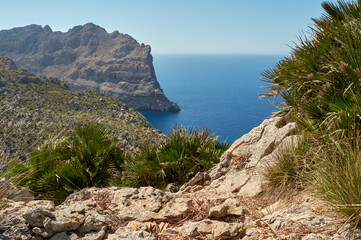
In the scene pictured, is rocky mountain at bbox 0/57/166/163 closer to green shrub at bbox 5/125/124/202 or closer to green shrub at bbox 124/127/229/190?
green shrub at bbox 5/125/124/202

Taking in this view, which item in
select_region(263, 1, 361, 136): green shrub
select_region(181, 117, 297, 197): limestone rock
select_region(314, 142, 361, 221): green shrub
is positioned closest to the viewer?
select_region(314, 142, 361, 221): green shrub

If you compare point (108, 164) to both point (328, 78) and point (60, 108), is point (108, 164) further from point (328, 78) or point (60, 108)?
point (60, 108)

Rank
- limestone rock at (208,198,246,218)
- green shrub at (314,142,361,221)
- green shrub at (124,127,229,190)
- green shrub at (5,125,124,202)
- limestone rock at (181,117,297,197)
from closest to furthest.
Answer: green shrub at (314,142,361,221) < limestone rock at (208,198,246,218) < limestone rock at (181,117,297,197) < green shrub at (5,125,124,202) < green shrub at (124,127,229,190)

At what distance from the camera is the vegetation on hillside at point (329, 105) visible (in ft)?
9.31

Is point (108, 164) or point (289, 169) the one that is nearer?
point (289, 169)

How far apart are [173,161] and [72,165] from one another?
2109 mm

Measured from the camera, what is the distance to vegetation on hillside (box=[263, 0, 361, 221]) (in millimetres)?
2838

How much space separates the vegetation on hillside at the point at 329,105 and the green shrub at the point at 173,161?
1910 millimetres

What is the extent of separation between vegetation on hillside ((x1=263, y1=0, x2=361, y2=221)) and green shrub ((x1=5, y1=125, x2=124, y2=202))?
3.77 meters

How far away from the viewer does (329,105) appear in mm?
4418

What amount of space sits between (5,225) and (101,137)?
4771 mm

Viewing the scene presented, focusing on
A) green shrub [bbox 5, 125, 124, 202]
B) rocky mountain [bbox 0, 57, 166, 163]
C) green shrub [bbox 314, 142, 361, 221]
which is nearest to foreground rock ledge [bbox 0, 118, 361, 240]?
green shrub [bbox 314, 142, 361, 221]

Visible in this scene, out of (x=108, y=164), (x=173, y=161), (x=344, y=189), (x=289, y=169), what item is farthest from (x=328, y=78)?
(x=108, y=164)

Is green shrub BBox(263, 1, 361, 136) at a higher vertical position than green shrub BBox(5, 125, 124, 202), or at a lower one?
higher
